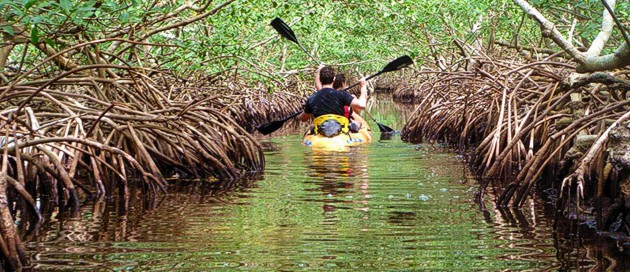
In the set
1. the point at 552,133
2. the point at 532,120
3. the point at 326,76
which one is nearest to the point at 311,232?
the point at 552,133

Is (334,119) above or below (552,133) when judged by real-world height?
above

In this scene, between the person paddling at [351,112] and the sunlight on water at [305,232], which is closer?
the sunlight on water at [305,232]

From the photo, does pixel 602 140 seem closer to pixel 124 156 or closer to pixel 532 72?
pixel 532 72

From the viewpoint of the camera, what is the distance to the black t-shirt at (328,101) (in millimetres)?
10805

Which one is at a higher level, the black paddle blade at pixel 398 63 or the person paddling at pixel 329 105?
the black paddle blade at pixel 398 63

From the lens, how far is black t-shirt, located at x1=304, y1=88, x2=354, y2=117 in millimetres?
10805

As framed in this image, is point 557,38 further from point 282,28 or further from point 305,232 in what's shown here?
point 282,28

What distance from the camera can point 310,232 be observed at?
470 cm

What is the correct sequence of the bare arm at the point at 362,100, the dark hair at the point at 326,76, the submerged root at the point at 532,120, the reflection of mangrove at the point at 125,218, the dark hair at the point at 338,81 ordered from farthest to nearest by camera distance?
1. the dark hair at the point at 338,81
2. the dark hair at the point at 326,76
3. the bare arm at the point at 362,100
4. the submerged root at the point at 532,120
5. the reflection of mangrove at the point at 125,218

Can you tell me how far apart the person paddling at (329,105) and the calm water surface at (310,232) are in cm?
353

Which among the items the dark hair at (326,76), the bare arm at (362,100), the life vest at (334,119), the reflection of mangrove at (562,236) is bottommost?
the reflection of mangrove at (562,236)

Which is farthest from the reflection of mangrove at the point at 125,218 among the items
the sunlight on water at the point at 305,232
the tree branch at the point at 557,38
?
the tree branch at the point at 557,38

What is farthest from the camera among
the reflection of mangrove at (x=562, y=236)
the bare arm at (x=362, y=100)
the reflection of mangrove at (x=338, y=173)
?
the bare arm at (x=362, y=100)

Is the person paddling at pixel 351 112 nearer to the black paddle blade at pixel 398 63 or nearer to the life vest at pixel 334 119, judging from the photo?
the life vest at pixel 334 119
